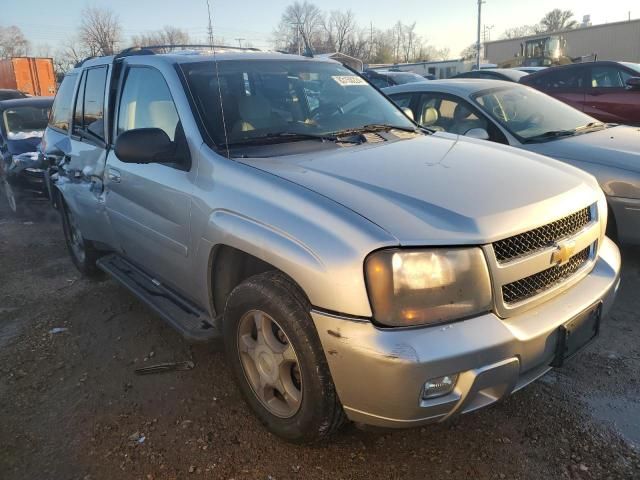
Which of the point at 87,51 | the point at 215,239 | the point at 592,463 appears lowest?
the point at 592,463

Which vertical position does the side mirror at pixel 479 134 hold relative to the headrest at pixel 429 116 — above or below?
below

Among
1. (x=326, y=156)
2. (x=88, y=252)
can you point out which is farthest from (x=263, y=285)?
(x=88, y=252)

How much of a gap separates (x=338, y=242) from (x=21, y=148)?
7.86 m

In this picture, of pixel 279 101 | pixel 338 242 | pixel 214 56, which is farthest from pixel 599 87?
pixel 338 242

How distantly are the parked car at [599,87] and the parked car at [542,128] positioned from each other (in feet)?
9.22

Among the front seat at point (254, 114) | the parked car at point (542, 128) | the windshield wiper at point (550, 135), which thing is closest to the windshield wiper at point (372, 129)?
the front seat at point (254, 114)

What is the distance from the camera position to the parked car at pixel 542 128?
13.4 feet

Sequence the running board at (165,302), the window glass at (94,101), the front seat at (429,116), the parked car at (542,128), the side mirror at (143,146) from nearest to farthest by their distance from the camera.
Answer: the side mirror at (143,146) < the running board at (165,302) < the window glass at (94,101) < the parked car at (542,128) < the front seat at (429,116)

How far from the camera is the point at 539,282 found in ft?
7.47

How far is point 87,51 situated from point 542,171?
14.9 feet

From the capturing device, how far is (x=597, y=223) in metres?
2.68

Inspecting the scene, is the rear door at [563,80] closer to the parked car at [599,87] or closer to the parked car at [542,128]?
the parked car at [599,87]

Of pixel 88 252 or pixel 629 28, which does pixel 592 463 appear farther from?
pixel 629 28

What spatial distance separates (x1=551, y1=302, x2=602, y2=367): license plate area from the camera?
7.39 feet
